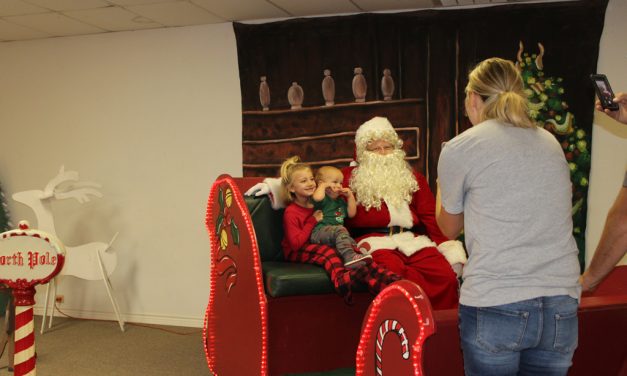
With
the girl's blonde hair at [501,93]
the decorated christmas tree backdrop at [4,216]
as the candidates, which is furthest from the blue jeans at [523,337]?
the decorated christmas tree backdrop at [4,216]

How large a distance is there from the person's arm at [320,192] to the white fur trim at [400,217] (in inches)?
15.3

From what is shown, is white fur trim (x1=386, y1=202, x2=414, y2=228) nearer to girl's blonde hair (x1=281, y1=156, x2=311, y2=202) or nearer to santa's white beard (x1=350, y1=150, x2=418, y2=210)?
santa's white beard (x1=350, y1=150, x2=418, y2=210)

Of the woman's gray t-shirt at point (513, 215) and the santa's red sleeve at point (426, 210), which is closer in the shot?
the woman's gray t-shirt at point (513, 215)

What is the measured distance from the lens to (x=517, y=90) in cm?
215

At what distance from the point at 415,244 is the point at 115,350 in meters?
2.63

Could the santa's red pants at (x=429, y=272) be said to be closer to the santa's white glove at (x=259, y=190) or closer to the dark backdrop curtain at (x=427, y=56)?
the santa's white glove at (x=259, y=190)

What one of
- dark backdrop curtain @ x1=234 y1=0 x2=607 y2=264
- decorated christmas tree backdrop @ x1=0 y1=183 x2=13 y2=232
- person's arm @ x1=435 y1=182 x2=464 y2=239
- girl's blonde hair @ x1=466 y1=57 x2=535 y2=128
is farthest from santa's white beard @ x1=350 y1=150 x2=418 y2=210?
decorated christmas tree backdrop @ x1=0 y1=183 x2=13 y2=232

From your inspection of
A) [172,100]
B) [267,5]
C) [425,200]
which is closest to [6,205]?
[172,100]

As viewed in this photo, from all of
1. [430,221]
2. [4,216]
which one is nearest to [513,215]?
[430,221]

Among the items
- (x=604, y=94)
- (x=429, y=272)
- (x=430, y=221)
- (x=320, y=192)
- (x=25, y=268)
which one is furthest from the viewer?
(x=430, y=221)

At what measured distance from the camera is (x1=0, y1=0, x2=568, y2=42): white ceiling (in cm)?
493

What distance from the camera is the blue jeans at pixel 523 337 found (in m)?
1.96

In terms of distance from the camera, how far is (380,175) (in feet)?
13.1

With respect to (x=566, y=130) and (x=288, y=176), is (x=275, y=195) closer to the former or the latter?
(x=288, y=176)
